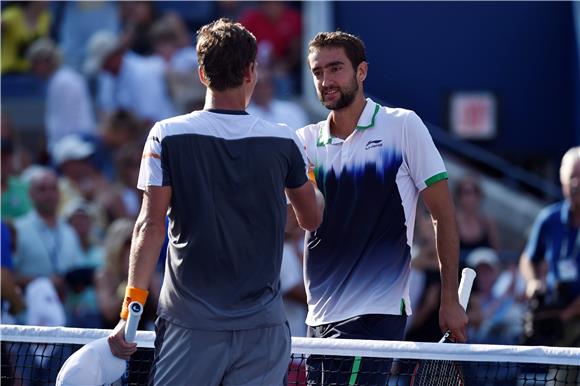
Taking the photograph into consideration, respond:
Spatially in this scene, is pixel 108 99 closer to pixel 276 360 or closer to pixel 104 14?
pixel 104 14

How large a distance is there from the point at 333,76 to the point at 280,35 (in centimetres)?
786

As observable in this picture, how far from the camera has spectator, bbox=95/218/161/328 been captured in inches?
325

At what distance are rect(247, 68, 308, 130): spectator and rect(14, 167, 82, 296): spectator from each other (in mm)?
2140

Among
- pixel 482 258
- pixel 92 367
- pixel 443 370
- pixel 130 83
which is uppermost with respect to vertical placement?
pixel 130 83

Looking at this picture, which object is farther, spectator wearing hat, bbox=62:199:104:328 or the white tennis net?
spectator wearing hat, bbox=62:199:104:328

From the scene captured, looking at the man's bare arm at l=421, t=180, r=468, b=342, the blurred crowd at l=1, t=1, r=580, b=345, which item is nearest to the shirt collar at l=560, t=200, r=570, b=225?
the blurred crowd at l=1, t=1, r=580, b=345

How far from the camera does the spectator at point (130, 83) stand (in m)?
12.2

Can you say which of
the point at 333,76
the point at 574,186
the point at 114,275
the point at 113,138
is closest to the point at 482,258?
the point at 574,186

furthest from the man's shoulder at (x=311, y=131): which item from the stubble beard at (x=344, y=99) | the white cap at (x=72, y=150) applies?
the white cap at (x=72, y=150)

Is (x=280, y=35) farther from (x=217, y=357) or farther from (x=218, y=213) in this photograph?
(x=217, y=357)

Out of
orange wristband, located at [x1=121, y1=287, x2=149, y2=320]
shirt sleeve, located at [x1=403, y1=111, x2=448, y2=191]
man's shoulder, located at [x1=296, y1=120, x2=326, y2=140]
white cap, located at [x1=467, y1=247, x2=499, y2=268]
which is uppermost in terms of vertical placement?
man's shoulder, located at [x1=296, y1=120, x2=326, y2=140]

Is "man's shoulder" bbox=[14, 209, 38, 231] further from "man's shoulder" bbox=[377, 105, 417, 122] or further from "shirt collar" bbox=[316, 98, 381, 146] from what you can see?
"man's shoulder" bbox=[377, 105, 417, 122]

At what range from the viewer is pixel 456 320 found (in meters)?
5.04

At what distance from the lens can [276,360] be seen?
171 inches
